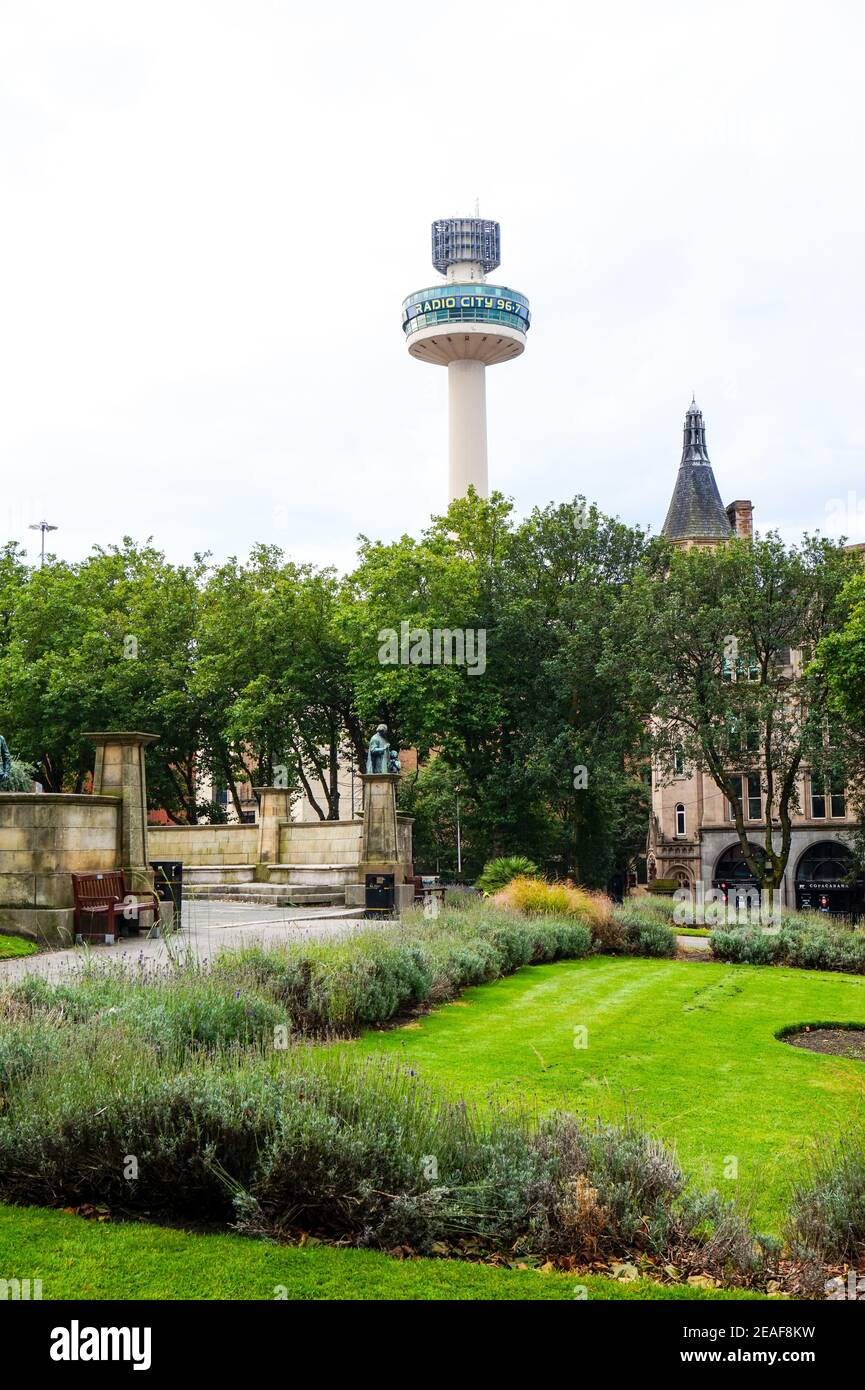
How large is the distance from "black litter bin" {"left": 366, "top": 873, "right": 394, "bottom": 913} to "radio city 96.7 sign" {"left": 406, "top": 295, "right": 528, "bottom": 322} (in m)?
77.3

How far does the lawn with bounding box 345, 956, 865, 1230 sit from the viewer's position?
927cm

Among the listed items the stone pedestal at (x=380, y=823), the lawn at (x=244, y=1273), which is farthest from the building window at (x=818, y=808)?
the lawn at (x=244, y=1273)

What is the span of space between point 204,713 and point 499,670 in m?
11.5

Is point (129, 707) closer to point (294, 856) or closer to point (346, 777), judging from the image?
point (294, 856)

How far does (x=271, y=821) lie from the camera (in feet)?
111

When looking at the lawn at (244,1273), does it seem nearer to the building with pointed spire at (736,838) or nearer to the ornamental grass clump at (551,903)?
the ornamental grass clump at (551,903)

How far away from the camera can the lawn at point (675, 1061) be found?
9.27m

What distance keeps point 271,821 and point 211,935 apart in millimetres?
13485

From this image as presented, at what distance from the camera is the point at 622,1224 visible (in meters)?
6.84

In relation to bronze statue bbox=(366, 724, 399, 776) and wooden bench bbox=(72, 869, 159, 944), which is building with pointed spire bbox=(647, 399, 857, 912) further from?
wooden bench bbox=(72, 869, 159, 944)

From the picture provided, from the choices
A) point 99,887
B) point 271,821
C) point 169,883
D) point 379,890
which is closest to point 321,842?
point 271,821

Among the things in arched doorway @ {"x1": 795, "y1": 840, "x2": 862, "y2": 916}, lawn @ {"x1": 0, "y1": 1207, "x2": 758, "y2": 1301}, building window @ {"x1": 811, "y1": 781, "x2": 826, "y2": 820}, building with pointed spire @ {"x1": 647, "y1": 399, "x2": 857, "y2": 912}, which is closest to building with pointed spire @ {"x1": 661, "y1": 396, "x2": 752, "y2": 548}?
building with pointed spire @ {"x1": 647, "y1": 399, "x2": 857, "y2": 912}

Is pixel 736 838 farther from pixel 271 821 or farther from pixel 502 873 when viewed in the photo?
pixel 271 821
